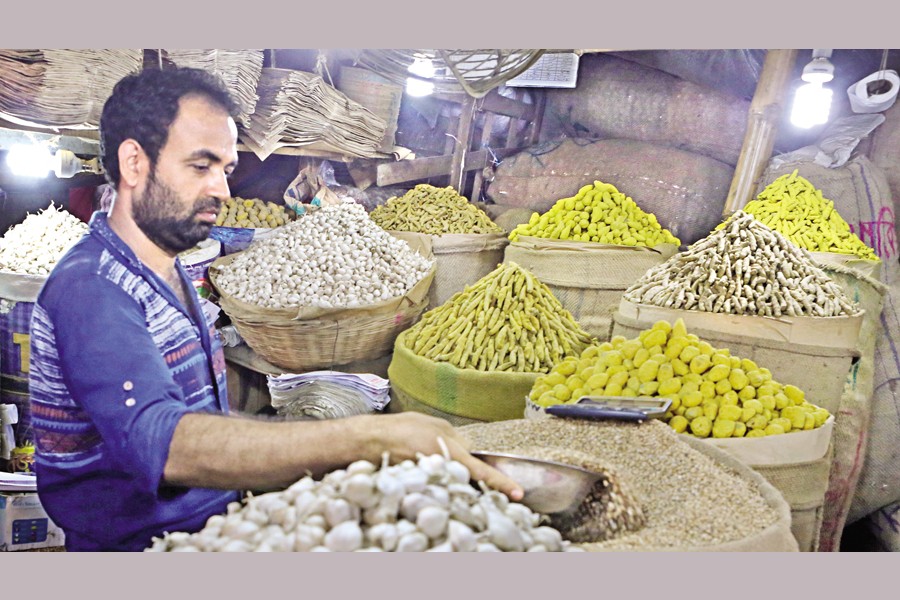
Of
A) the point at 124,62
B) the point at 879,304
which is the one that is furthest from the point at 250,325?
the point at 879,304

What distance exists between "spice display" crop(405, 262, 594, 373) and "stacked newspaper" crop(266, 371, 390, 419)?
183 mm

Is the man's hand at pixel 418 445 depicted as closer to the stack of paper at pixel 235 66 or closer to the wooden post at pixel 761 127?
the stack of paper at pixel 235 66

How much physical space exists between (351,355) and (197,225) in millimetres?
570

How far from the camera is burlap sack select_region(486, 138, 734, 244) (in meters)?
2.08

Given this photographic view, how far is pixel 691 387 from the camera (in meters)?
1.60

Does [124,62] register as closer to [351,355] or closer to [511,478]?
[351,355]

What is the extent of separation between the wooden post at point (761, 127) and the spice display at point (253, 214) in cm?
129

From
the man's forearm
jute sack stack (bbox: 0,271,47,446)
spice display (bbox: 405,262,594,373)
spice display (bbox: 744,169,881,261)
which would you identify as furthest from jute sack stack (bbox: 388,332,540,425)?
spice display (bbox: 744,169,881,261)

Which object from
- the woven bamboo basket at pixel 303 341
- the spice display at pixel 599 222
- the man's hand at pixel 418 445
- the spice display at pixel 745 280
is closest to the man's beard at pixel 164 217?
the woven bamboo basket at pixel 303 341

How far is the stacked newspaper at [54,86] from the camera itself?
1.51m

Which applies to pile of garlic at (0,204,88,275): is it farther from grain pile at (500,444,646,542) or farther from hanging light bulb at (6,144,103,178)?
grain pile at (500,444,646,542)

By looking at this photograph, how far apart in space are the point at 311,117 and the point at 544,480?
3.80ft

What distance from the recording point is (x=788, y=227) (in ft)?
7.52

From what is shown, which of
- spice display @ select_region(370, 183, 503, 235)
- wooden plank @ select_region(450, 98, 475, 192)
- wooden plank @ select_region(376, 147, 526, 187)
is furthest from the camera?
spice display @ select_region(370, 183, 503, 235)
